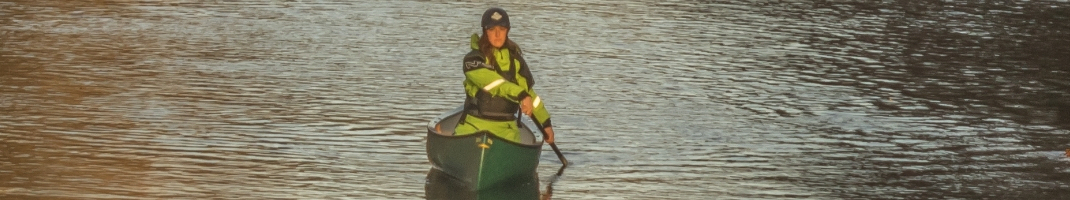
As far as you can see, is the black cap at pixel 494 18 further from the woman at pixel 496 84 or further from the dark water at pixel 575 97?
the dark water at pixel 575 97

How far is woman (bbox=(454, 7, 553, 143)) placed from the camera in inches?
506

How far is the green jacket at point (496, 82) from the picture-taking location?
507 inches

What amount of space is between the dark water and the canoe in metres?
0.25

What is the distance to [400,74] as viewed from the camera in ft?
68.2

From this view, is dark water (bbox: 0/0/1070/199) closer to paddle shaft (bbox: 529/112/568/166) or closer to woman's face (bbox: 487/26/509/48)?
paddle shaft (bbox: 529/112/568/166)

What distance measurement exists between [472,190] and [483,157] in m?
0.31

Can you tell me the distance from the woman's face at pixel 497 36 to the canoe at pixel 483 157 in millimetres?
675

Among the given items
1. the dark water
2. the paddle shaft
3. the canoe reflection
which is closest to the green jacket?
the paddle shaft

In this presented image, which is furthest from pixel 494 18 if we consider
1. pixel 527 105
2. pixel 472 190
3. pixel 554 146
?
pixel 554 146

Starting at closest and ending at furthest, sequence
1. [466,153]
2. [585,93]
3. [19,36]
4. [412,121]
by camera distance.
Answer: [466,153], [412,121], [585,93], [19,36]

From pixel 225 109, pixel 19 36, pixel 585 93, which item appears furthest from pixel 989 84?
pixel 19 36

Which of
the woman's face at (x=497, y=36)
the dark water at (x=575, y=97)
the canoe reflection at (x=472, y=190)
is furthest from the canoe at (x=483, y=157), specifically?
the woman's face at (x=497, y=36)

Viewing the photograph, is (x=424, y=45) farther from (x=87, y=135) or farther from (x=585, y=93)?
(x=87, y=135)

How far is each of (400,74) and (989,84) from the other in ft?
21.7
